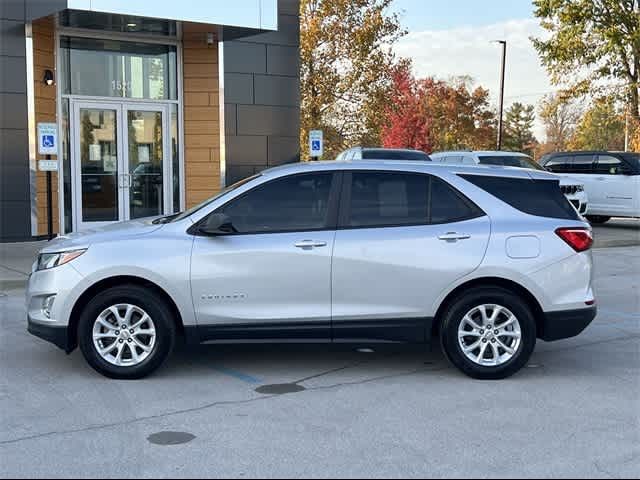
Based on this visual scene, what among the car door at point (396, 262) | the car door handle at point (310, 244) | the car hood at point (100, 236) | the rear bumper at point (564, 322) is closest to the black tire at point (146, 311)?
the car hood at point (100, 236)

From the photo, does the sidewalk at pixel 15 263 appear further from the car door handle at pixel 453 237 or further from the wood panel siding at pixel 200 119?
the car door handle at pixel 453 237

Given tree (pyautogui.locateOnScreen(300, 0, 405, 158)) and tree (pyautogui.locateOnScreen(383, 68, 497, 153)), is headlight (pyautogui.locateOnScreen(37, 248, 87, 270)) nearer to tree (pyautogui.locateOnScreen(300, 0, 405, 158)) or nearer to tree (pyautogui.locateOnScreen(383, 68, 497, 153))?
tree (pyautogui.locateOnScreen(300, 0, 405, 158))

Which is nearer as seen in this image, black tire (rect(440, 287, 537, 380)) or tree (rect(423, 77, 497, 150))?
black tire (rect(440, 287, 537, 380))

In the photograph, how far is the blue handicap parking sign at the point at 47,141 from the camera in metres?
13.4

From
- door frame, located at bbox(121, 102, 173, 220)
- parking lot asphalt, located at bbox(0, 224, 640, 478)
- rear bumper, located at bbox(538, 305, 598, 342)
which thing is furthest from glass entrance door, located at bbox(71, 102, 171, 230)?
rear bumper, located at bbox(538, 305, 598, 342)

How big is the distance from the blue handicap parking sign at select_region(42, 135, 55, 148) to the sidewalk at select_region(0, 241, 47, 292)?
1.84m

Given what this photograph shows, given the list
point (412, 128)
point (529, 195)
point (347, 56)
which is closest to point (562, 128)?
point (412, 128)

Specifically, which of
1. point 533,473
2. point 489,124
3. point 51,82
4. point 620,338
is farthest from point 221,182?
point 489,124

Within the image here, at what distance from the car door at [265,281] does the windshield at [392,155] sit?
993 cm

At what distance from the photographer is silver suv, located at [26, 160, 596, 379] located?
21.2 feet

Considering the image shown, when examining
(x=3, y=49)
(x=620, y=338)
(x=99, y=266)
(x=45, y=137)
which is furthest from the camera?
(x=3, y=49)

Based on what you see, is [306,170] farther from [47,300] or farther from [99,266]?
[47,300]

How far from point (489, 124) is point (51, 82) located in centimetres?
4317

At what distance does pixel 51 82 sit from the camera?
52.5 feet
